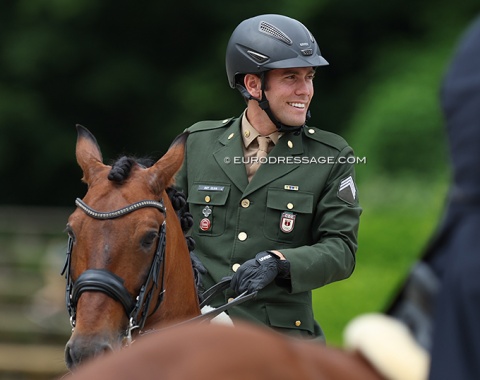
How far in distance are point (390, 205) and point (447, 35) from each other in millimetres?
5157

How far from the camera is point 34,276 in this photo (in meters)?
13.4

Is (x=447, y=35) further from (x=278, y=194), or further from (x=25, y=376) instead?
(x=278, y=194)

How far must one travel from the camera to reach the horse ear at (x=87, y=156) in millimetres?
4359

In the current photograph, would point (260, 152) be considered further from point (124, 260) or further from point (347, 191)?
point (124, 260)

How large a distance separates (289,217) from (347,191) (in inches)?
10.9

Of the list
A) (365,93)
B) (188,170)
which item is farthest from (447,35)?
(188,170)

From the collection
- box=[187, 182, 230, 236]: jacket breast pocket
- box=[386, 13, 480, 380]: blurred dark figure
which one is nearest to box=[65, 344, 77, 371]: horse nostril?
box=[187, 182, 230, 236]: jacket breast pocket

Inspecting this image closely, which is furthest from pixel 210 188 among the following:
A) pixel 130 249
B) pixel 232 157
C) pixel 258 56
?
pixel 130 249

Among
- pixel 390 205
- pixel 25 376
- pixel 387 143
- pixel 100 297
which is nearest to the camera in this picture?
pixel 100 297

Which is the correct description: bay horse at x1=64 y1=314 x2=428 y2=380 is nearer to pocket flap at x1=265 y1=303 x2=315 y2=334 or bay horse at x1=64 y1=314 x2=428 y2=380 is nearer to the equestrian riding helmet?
pocket flap at x1=265 y1=303 x2=315 y2=334

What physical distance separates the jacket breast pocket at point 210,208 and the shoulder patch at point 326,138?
→ 0.45m

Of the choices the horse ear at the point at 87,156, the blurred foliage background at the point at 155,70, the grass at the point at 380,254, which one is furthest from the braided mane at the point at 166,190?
the blurred foliage background at the point at 155,70

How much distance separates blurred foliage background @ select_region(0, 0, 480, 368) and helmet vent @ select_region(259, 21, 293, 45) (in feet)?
25.2

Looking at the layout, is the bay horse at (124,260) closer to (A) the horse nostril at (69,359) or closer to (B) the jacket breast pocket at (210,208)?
(A) the horse nostril at (69,359)
